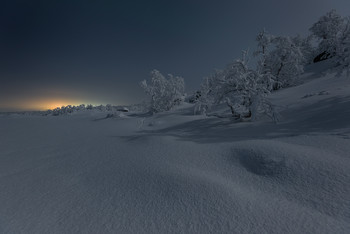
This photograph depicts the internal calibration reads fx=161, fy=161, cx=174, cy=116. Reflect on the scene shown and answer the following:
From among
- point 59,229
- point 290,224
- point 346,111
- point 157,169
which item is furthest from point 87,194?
point 346,111

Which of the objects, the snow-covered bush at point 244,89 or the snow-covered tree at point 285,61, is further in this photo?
the snow-covered tree at point 285,61

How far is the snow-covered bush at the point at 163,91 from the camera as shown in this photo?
601 inches

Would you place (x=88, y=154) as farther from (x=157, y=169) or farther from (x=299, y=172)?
(x=299, y=172)

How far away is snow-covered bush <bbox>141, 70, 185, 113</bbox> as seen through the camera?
50.1 feet

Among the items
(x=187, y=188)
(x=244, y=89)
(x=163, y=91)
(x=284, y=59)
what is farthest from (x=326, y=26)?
(x=187, y=188)

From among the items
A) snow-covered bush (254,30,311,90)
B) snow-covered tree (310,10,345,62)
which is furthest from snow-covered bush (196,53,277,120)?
snow-covered tree (310,10,345,62)

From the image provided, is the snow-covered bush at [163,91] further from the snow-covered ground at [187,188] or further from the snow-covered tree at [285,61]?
the snow-covered ground at [187,188]

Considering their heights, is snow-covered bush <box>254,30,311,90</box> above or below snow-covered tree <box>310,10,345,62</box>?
below

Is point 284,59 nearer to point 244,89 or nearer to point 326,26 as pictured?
point 244,89

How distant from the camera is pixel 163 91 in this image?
15266 mm

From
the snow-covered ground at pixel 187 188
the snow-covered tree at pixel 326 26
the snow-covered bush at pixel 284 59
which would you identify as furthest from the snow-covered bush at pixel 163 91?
the snow-covered tree at pixel 326 26

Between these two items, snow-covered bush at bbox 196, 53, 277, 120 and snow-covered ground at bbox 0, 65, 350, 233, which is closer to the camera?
snow-covered ground at bbox 0, 65, 350, 233

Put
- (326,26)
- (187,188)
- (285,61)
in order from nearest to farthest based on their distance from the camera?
(187,188) < (285,61) < (326,26)

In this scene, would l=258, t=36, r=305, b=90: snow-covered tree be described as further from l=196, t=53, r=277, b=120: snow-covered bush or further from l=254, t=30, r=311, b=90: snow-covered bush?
l=196, t=53, r=277, b=120: snow-covered bush
